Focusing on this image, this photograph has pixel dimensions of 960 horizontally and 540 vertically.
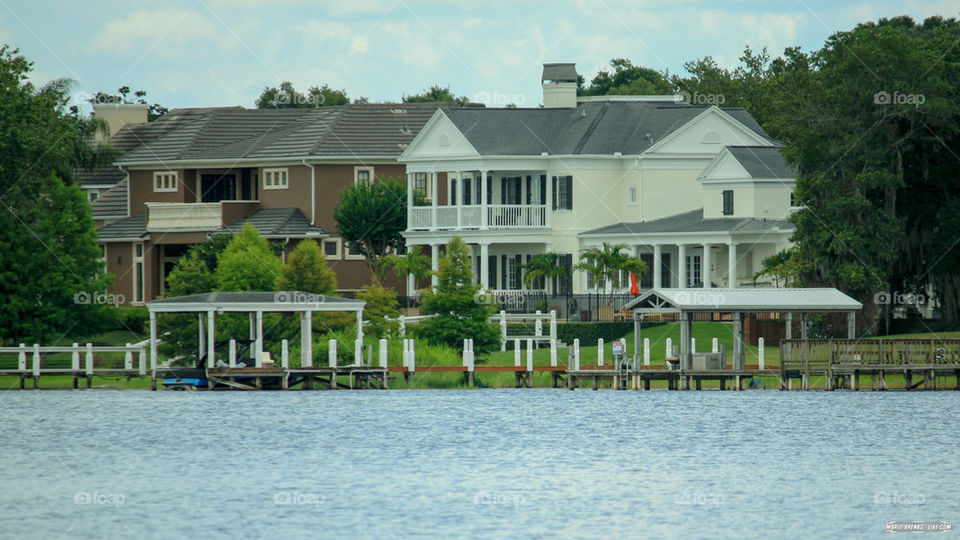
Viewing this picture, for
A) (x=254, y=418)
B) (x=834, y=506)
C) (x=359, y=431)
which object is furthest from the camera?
(x=254, y=418)

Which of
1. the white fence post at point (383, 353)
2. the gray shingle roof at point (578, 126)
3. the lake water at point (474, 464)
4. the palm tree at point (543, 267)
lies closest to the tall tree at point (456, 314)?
the lake water at point (474, 464)

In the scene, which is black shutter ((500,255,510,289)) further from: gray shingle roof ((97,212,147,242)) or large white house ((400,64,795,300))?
gray shingle roof ((97,212,147,242))

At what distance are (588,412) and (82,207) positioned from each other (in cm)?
2373

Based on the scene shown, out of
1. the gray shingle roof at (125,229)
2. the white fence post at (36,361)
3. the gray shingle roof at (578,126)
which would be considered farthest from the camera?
the gray shingle roof at (125,229)

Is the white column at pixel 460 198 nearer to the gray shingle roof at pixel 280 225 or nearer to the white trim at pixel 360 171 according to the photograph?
the white trim at pixel 360 171

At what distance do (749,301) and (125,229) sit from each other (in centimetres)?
3846

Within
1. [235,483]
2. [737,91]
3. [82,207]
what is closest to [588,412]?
[235,483]

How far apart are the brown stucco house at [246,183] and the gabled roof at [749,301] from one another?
23.7m

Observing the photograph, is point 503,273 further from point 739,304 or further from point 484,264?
point 739,304

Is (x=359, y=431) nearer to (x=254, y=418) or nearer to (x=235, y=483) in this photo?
(x=254, y=418)

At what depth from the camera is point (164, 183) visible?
8794 cm

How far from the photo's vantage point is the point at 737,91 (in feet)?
343

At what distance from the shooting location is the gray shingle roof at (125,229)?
8362cm

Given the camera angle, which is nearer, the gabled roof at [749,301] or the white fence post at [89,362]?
the gabled roof at [749,301]
